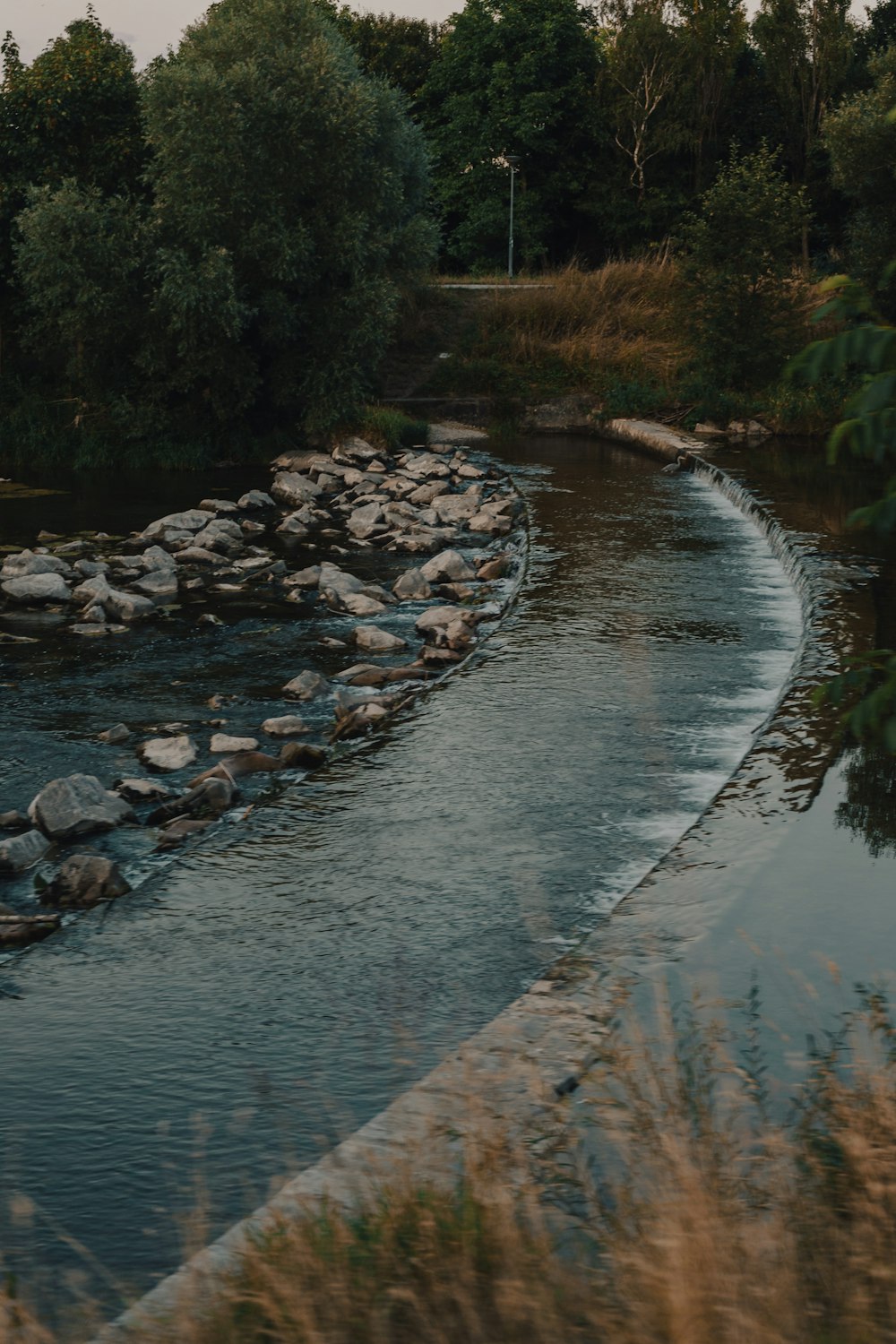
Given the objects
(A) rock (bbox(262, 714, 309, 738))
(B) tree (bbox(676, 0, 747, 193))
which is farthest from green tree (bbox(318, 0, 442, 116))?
(A) rock (bbox(262, 714, 309, 738))

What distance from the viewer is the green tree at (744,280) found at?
2492 cm

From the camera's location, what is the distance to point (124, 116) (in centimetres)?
2578

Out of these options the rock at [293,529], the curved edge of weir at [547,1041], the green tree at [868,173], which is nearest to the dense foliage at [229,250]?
the rock at [293,529]

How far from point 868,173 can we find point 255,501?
19.2 meters

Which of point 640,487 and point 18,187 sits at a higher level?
point 18,187

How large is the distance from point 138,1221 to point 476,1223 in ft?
4.07

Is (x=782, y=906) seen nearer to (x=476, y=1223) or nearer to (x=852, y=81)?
(x=476, y=1223)

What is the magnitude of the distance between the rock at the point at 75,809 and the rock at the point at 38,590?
6055 mm

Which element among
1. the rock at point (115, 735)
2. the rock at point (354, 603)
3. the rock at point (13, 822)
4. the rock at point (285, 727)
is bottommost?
the rock at point (13, 822)

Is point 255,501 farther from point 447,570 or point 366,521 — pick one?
point 447,570

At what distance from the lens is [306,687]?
378 inches

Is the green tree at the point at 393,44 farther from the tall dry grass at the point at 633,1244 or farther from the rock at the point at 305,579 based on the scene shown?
the tall dry grass at the point at 633,1244

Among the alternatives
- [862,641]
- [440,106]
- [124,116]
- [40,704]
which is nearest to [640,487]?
[862,641]

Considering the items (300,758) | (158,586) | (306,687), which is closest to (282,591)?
(158,586)
